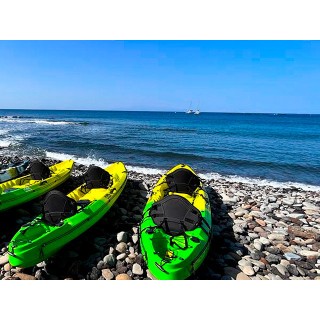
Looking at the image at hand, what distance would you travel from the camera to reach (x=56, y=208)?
764cm

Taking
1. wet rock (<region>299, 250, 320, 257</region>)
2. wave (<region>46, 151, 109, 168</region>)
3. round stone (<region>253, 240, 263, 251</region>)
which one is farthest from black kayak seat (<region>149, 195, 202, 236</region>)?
wave (<region>46, 151, 109, 168</region>)

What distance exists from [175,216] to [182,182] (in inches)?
130

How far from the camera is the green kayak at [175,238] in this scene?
575 cm

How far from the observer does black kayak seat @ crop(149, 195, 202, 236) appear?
23.1 feet

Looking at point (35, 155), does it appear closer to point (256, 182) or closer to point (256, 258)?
point (256, 182)

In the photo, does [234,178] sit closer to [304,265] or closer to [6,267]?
[304,265]

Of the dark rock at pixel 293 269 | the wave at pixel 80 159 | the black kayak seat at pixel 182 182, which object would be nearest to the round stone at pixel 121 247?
the black kayak seat at pixel 182 182

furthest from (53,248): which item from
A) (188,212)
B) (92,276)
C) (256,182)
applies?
(256,182)

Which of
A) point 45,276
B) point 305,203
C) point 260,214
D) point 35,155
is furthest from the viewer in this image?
point 35,155

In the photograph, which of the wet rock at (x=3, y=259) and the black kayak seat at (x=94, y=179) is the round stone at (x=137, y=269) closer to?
the wet rock at (x=3, y=259)

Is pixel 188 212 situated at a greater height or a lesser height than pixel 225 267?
greater

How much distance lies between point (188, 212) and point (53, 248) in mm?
3716

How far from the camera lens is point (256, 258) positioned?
284 inches

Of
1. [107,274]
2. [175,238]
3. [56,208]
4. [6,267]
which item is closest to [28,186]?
[56,208]
